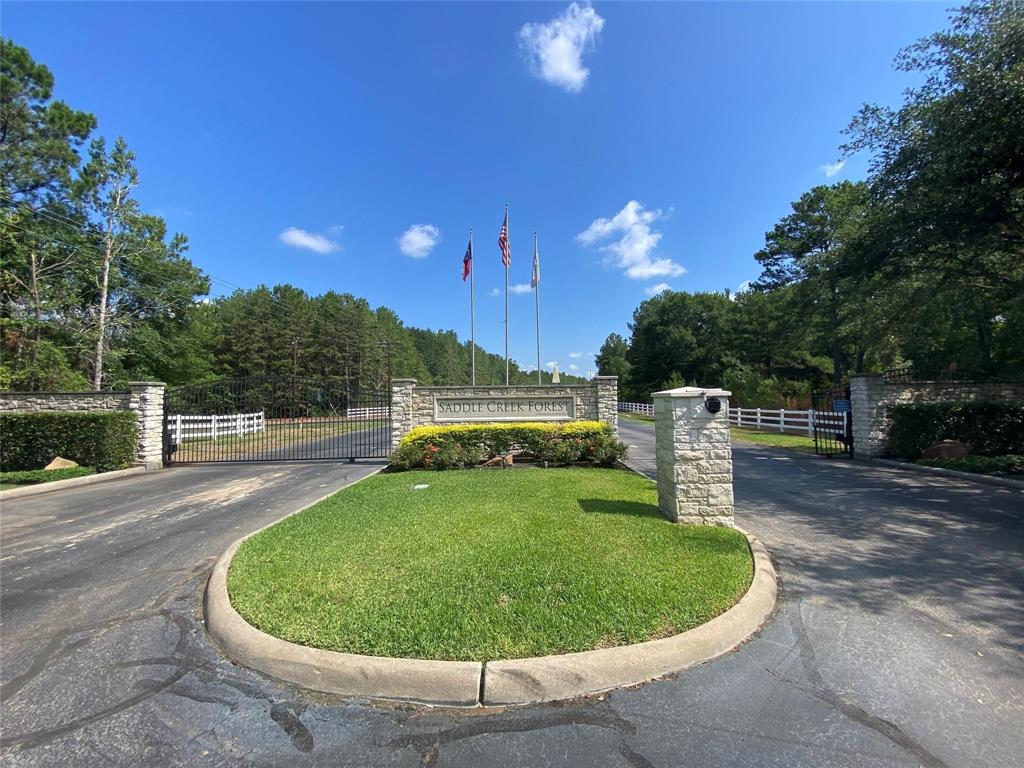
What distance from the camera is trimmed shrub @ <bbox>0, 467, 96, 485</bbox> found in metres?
9.84

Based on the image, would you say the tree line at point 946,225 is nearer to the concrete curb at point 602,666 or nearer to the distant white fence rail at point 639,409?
the concrete curb at point 602,666

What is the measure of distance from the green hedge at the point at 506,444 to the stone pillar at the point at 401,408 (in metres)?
0.54

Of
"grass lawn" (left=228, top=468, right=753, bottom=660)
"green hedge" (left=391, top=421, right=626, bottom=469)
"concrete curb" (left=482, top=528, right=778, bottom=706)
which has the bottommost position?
"concrete curb" (left=482, top=528, right=778, bottom=706)

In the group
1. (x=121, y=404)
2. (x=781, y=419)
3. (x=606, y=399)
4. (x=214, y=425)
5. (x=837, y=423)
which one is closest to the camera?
(x=606, y=399)

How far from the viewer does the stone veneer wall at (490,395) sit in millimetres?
11844

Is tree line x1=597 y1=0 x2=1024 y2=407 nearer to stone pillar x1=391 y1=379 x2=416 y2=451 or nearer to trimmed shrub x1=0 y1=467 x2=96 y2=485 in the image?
stone pillar x1=391 y1=379 x2=416 y2=451

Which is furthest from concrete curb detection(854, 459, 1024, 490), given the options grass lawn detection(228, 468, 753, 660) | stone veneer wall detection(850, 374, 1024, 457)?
grass lawn detection(228, 468, 753, 660)

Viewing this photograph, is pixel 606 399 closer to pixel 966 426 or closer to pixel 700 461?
pixel 700 461

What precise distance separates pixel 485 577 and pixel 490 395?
8150mm

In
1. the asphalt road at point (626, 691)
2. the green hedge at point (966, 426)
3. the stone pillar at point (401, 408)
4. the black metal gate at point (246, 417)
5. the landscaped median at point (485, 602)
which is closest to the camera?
the asphalt road at point (626, 691)

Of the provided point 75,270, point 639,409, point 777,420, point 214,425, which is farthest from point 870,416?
point 639,409

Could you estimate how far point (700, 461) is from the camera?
534 centimetres

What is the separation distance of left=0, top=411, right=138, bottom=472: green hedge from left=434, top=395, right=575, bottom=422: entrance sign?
7985 millimetres

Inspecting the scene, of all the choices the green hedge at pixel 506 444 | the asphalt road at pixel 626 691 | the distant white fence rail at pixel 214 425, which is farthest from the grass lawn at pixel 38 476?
the green hedge at pixel 506 444
